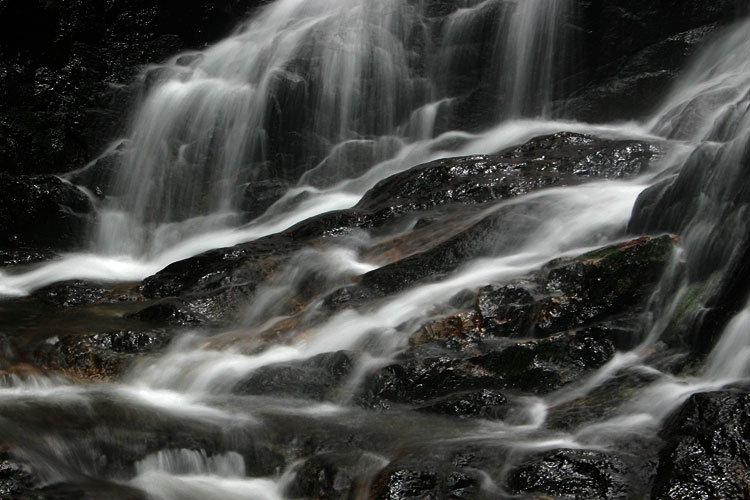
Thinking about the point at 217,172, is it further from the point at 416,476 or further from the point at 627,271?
the point at 416,476

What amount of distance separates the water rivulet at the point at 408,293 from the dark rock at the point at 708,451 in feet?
0.05

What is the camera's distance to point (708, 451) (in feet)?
15.2

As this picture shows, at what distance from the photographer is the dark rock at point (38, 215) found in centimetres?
1228

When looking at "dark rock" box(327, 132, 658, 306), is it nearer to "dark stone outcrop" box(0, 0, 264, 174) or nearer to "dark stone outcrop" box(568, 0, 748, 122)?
"dark stone outcrop" box(568, 0, 748, 122)

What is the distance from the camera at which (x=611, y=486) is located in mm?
4688

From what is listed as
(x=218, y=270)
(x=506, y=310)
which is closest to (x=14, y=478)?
(x=506, y=310)

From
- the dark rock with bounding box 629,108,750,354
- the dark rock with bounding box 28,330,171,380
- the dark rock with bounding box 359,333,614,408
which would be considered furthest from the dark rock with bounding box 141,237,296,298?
the dark rock with bounding box 629,108,750,354

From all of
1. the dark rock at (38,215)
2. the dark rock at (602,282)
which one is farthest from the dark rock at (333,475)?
the dark rock at (38,215)

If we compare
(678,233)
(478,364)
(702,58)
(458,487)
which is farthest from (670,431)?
(702,58)

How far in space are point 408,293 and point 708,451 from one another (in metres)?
3.79

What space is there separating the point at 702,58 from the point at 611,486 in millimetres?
9354

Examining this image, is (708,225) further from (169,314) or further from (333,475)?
(169,314)

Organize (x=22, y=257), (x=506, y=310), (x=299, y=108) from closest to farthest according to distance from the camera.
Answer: (x=506, y=310)
(x=22, y=257)
(x=299, y=108)

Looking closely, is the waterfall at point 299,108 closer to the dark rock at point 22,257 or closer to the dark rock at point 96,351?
the dark rock at point 22,257
